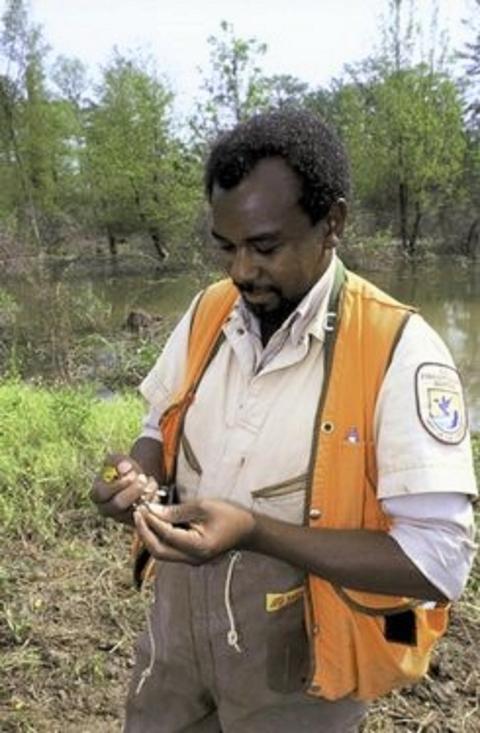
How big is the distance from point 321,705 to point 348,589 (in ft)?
1.12

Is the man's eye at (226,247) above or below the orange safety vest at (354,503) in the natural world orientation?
above

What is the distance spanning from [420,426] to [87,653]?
2.21 m

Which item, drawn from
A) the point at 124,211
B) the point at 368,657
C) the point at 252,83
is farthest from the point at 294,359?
the point at 124,211

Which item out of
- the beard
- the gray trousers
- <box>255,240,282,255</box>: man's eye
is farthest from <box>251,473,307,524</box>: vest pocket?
<box>255,240,282,255</box>: man's eye

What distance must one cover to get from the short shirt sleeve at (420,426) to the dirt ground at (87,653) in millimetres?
1694

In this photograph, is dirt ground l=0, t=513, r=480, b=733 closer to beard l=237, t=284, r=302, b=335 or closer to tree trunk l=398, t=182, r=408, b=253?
beard l=237, t=284, r=302, b=335

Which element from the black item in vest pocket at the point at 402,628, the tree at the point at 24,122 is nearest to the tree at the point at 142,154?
the tree at the point at 24,122

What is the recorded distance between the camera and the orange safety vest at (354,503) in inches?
56.7

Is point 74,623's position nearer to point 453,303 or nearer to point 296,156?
point 296,156

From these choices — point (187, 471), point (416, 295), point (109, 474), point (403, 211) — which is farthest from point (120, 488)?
point (403, 211)

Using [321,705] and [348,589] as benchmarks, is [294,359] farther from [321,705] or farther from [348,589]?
[321,705]

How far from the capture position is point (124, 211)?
3338cm

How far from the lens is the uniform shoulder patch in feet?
4.49

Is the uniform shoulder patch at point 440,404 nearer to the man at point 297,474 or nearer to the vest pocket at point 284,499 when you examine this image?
the man at point 297,474
